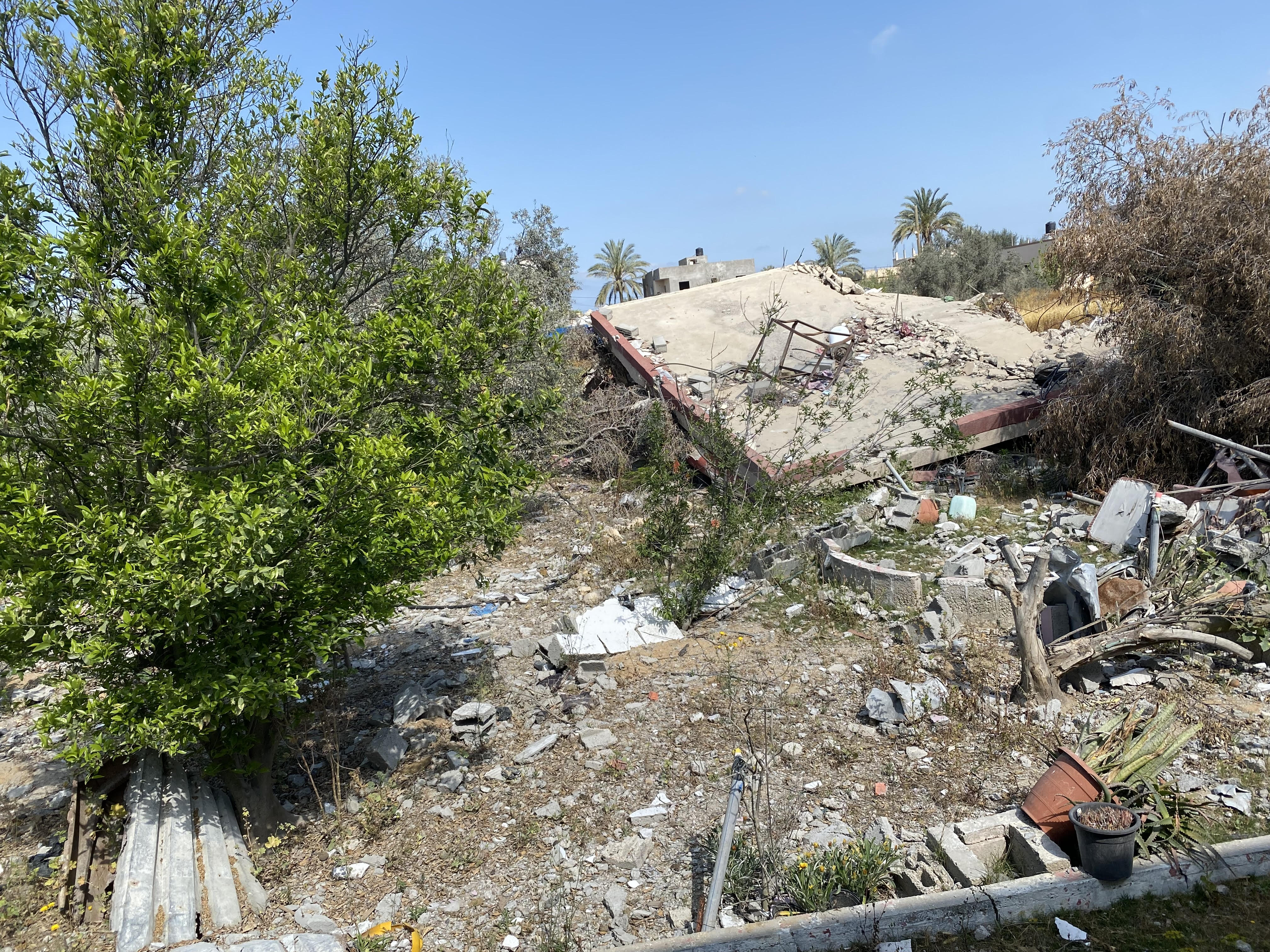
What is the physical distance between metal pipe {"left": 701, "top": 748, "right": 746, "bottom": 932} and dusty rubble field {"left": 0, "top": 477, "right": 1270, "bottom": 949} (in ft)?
0.95

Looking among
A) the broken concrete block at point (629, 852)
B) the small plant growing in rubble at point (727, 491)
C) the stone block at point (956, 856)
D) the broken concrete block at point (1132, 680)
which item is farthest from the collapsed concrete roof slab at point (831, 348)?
the stone block at point (956, 856)

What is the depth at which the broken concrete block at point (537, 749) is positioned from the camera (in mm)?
5242

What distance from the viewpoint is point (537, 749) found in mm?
5297

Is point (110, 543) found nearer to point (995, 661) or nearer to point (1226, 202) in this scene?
point (995, 661)

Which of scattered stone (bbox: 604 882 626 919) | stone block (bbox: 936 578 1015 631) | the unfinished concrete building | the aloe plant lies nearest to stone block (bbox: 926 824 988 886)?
the aloe plant

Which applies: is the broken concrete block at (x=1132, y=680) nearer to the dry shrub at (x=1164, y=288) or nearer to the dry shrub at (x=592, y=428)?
the dry shrub at (x=1164, y=288)

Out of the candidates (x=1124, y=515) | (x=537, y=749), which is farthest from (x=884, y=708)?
(x=1124, y=515)

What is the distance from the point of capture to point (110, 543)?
3461 mm

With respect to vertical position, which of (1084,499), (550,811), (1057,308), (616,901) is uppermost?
(1057,308)

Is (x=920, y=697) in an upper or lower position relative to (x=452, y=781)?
upper

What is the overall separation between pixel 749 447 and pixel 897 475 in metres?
1.76

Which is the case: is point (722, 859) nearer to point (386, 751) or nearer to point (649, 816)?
point (649, 816)

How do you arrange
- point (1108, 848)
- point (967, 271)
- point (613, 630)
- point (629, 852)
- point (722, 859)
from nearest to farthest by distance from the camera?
point (1108, 848) → point (722, 859) → point (629, 852) → point (613, 630) → point (967, 271)

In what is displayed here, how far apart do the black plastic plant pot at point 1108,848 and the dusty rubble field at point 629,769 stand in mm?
785
